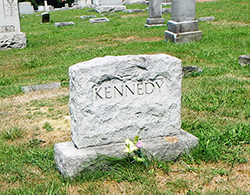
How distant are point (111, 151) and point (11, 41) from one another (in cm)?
894

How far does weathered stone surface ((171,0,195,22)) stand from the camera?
32.8 ft

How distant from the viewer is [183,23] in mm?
10141

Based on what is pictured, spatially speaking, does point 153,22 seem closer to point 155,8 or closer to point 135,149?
point 155,8

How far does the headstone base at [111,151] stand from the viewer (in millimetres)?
3219

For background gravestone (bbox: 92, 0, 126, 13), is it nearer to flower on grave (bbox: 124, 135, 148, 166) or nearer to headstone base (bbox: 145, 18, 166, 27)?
headstone base (bbox: 145, 18, 166, 27)

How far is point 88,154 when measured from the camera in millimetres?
3256

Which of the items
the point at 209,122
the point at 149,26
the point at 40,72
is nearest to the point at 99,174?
the point at 209,122

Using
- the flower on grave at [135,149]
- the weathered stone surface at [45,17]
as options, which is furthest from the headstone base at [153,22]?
the flower on grave at [135,149]

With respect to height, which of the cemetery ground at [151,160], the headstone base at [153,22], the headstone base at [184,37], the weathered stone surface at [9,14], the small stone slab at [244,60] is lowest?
the cemetery ground at [151,160]

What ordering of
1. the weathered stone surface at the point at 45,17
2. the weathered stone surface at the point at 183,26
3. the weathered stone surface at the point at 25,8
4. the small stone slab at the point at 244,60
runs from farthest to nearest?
the weathered stone surface at the point at 25,8, the weathered stone surface at the point at 45,17, the weathered stone surface at the point at 183,26, the small stone slab at the point at 244,60

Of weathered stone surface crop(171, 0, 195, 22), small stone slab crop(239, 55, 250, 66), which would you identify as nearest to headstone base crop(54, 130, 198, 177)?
small stone slab crop(239, 55, 250, 66)

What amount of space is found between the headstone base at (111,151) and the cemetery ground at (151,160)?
7 cm

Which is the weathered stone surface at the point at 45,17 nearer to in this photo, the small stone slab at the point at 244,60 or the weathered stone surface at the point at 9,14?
the weathered stone surface at the point at 9,14

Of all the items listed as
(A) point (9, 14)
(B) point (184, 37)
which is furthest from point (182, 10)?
(A) point (9, 14)
